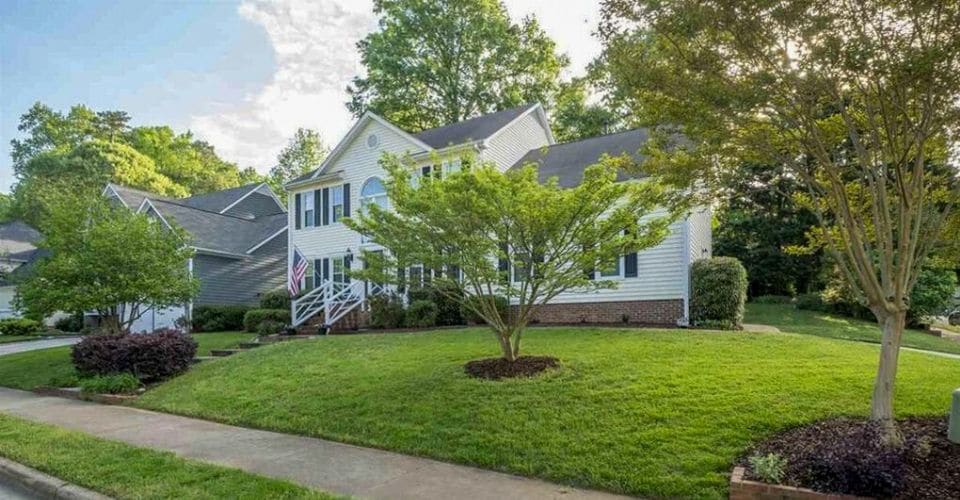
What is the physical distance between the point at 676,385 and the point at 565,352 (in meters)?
2.74

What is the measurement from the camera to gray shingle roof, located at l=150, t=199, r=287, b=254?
77.7 feet

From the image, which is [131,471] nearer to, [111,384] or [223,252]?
[111,384]

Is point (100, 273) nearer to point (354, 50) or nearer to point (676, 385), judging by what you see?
point (676, 385)

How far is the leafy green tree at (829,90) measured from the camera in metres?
4.79

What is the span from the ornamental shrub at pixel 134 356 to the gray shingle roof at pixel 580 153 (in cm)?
1103

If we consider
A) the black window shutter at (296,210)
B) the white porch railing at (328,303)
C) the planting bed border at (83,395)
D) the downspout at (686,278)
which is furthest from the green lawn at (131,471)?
the black window shutter at (296,210)

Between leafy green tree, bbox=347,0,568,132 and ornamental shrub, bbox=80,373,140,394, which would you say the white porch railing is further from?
leafy green tree, bbox=347,0,568,132

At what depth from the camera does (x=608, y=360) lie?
8.77 meters

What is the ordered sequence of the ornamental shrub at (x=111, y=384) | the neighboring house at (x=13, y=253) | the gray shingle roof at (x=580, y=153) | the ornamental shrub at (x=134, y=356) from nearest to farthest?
the ornamental shrub at (x=111, y=384) → the ornamental shrub at (x=134, y=356) → the gray shingle roof at (x=580, y=153) → the neighboring house at (x=13, y=253)

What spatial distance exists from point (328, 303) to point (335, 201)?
16.0 ft

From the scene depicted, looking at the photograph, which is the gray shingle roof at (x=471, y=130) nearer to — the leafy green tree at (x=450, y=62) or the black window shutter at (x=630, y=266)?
the black window shutter at (x=630, y=266)

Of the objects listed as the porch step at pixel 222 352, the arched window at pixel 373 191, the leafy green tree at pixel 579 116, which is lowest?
the porch step at pixel 222 352

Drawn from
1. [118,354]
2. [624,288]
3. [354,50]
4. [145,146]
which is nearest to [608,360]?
[624,288]

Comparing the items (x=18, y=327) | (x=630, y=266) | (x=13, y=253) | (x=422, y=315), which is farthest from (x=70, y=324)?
(x=630, y=266)
